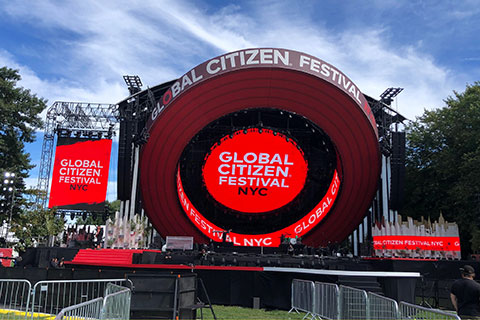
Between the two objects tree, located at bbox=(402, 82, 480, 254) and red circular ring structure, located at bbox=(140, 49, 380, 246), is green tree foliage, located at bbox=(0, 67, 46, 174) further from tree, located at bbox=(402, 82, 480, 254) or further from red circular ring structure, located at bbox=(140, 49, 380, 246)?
tree, located at bbox=(402, 82, 480, 254)

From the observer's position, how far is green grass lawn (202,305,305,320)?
40.2 feet

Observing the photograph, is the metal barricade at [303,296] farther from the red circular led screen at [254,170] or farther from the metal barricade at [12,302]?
the red circular led screen at [254,170]

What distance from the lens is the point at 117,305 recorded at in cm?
751

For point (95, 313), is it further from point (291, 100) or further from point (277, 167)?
point (277, 167)

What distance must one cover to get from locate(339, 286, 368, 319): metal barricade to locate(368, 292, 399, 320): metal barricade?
0.60 m

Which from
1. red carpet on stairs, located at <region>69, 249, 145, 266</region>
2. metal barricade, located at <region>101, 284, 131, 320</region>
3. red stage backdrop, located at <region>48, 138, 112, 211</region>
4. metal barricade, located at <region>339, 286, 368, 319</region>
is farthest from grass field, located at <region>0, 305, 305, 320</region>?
red stage backdrop, located at <region>48, 138, 112, 211</region>

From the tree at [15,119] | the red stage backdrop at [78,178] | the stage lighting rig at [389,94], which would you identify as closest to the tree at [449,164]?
the stage lighting rig at [389,94]

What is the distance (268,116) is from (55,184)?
19781 millimetres

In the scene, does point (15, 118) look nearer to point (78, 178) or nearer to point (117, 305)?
point (78, 178)

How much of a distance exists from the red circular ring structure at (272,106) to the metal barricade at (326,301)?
1585cm

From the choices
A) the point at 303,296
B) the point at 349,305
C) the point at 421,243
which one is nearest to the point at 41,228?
the point at 303,296

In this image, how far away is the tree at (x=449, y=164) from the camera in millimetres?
26984

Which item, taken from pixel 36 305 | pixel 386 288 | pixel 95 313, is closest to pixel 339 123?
pixel 386 288

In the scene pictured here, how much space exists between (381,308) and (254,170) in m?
22.1
